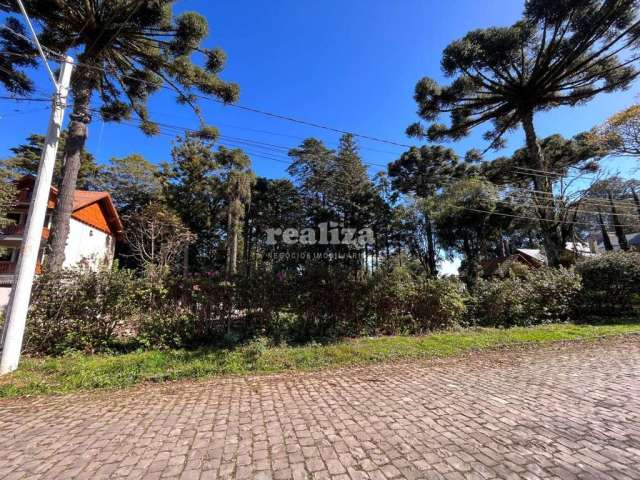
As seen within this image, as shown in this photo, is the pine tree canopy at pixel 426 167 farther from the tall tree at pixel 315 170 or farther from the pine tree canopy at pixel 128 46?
the pine tree canopy at pixel 128 46

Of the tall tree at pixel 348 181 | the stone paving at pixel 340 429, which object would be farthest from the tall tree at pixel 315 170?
the stone paving at pixel 340 429

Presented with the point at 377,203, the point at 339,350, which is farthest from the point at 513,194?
the point at 339,350

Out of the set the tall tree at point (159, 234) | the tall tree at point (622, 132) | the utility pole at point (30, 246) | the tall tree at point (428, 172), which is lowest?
the utility pole at point (30, 246)

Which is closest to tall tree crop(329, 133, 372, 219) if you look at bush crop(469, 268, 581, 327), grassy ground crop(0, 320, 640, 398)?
bush crop(469, 268, 581, 327)

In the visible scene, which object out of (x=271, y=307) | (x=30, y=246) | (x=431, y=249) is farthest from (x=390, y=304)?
(x=431, y=249)

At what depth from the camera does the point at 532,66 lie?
14.1 meters

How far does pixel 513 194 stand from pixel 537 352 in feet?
47.5

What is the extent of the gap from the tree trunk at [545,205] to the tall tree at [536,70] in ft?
0.14

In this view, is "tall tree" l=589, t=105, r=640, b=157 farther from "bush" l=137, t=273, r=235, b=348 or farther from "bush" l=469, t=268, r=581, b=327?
"bush" l=137, t=273, r=235, b=348

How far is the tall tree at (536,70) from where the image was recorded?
38.1ft

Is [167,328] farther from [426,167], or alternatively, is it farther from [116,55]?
[426,167]

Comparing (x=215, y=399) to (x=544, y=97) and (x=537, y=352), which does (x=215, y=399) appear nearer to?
(x=537, y=352)

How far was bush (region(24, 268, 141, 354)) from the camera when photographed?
4.80 meters

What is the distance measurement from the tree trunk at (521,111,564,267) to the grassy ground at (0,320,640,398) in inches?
355
